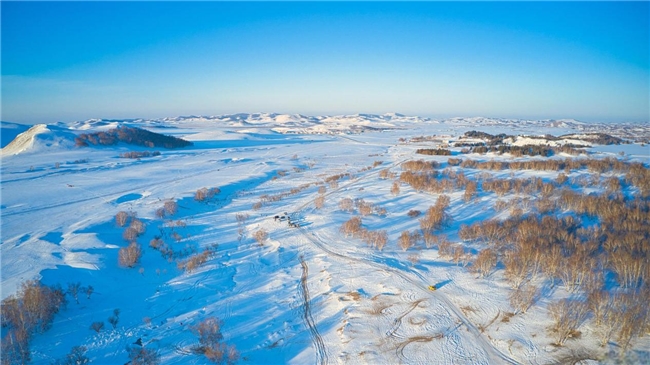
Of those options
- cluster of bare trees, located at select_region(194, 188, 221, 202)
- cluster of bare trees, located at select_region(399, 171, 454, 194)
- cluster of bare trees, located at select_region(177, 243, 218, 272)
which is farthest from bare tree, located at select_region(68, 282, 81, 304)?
cluster of bare trees, located at select_region(399, 171, 454, 194)

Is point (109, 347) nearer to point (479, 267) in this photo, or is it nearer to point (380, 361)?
point (380, 361)

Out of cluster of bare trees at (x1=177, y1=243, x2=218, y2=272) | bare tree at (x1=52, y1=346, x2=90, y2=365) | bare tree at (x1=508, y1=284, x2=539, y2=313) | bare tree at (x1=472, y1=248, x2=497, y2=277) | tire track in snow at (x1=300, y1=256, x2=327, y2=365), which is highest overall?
bare tree at (x1=472, y1=248, x2=497, y2=277)

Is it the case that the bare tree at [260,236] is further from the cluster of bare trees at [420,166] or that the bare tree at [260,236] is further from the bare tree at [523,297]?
the cluster of bare trees at [420,166]

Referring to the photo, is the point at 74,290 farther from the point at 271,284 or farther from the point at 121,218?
the point at 121,218

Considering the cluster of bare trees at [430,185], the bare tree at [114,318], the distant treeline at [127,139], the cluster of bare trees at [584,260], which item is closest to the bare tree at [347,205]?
the cluster of bare trees at [430,185]

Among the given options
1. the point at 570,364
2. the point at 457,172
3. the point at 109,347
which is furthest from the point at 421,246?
the point at 457,172

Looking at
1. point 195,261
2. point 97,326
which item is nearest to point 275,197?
point 195,261

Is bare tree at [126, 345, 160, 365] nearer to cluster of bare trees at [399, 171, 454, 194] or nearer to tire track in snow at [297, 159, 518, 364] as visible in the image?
tire track in snow at [297, 159, 518, 364]
